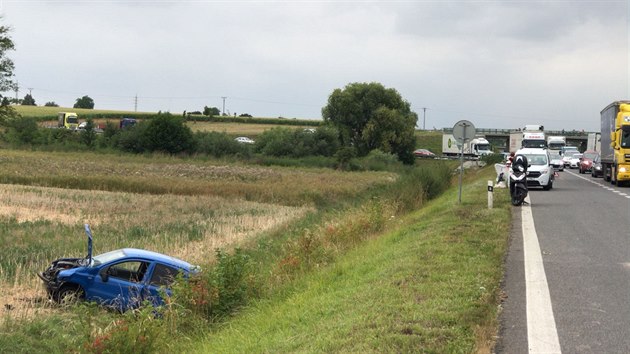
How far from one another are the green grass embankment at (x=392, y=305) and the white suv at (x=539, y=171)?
1562cm

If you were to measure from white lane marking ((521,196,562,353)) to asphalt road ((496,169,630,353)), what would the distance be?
59 millimetres

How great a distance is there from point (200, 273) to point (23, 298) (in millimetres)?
3971

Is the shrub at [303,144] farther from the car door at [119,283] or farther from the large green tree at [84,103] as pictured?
the large green tree at [84,103]

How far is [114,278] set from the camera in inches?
576

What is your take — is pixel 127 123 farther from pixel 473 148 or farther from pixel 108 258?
pixel 108 258

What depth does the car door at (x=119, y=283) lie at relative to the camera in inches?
558

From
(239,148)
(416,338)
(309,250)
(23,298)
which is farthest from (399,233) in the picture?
(239,148)

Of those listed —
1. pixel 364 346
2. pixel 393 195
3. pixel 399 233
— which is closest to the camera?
pixel 364 346

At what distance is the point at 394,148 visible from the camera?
310 feet

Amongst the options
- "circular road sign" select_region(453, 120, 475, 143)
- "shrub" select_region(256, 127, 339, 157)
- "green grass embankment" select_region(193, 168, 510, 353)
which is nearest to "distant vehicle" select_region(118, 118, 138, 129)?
"shrub" select_region(256, 127, 339, 157)

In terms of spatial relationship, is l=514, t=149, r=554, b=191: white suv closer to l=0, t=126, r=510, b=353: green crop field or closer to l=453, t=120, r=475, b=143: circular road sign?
l=0, t=126, r=510, b=353: green crop field

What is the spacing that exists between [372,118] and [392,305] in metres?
89.1

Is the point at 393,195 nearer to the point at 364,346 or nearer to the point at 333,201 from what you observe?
the point at 333,201

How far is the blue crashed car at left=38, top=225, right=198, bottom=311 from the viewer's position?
1427 centimetres
